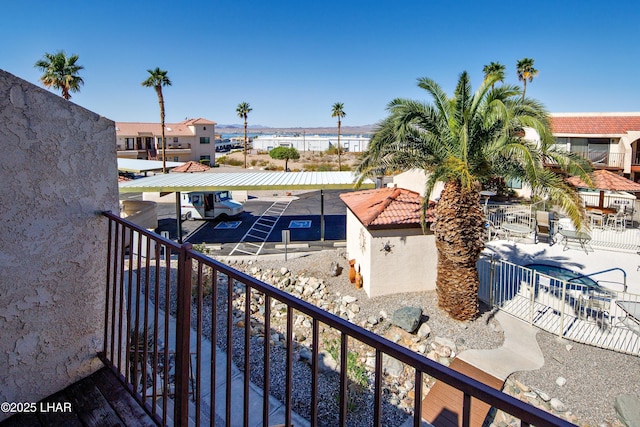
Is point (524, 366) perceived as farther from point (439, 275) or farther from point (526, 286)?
point (526, 286)

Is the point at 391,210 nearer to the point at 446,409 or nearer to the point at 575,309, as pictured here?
the point at 575,309

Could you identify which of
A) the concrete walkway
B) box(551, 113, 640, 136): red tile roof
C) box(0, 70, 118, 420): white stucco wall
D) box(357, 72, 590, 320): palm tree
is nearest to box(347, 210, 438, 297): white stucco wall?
box(357, 72, 590, 320): palm tree

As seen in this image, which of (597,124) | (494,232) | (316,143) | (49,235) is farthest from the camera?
(316,143)

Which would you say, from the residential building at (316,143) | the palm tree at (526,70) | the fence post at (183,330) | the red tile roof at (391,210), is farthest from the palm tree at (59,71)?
the residential building at (316,143)

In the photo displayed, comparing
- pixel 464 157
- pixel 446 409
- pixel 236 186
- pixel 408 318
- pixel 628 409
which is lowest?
pixel 628 409

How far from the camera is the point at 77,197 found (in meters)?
3.02

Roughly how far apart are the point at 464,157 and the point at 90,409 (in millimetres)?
9227

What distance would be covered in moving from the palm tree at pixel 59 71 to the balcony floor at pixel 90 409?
26.7 meters

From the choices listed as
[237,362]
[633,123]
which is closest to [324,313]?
[237,362]

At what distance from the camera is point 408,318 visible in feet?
32.4

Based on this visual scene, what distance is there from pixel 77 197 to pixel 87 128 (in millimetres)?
546

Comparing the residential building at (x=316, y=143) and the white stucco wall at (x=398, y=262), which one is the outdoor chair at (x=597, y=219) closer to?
the white stucco wall at (x=398, y=262)

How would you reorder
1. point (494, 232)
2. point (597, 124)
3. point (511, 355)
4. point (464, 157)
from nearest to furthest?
point (511, 355), point (464, 157), point (494, 232), point (597, 124)

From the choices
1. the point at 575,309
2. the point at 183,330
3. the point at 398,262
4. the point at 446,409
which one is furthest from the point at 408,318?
the point at 183,330
